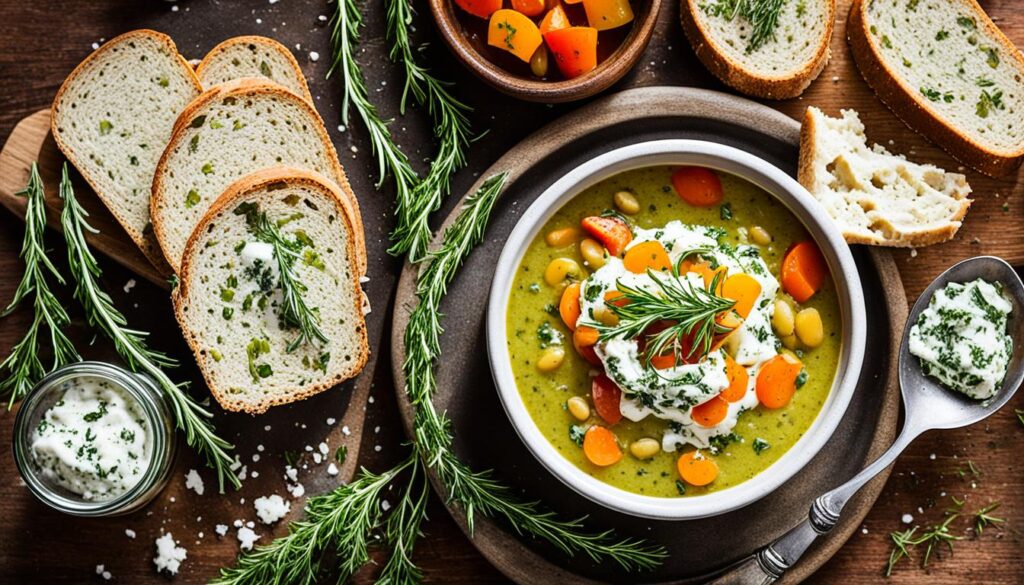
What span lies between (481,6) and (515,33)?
0.53ft

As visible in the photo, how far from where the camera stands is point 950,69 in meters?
3.43

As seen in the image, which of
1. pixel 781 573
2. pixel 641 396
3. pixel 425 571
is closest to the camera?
pixel 641 396

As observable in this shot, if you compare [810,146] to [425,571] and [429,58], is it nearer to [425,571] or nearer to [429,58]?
[429,58]

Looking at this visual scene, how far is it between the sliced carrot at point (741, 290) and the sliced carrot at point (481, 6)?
1.27 metres

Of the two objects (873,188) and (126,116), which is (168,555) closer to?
(126,116)

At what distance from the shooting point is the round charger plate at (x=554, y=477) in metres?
3.29

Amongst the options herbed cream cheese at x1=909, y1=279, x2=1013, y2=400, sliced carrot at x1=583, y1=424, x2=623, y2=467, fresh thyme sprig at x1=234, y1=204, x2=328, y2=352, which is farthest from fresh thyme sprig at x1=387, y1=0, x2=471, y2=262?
herbed cream cheese at x1=909, y1=279, x2=1013, y2=400

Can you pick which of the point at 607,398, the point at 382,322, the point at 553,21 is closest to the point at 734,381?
the point at 607,398

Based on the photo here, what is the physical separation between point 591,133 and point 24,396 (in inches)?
88.1

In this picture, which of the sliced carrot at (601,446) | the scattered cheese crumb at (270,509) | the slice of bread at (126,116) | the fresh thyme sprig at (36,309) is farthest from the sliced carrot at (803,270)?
the fresh thyme sprig at (36,309)

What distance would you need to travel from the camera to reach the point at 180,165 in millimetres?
3305

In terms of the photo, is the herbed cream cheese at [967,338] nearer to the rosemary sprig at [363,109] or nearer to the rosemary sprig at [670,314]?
the rosemary sprig at [670,314]

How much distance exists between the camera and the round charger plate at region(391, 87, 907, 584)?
3.29 meters

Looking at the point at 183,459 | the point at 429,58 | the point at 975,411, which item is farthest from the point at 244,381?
the point at 975,411
